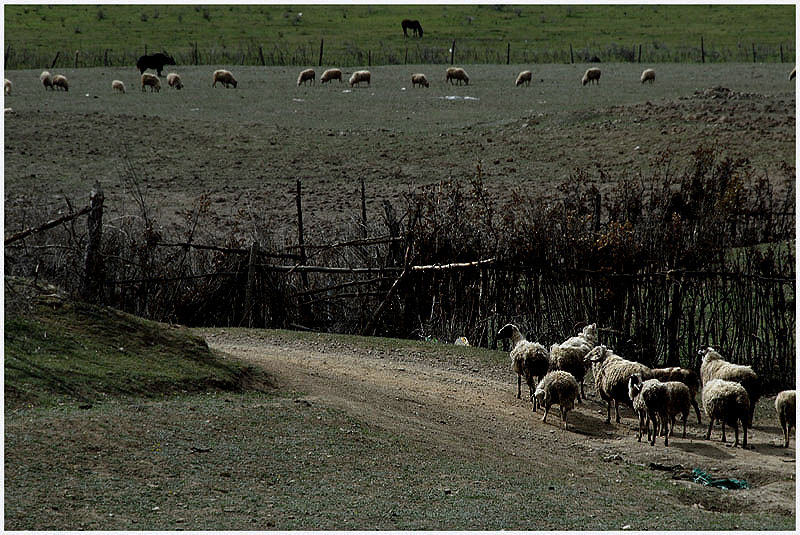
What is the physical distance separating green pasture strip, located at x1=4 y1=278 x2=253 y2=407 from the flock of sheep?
3.11m

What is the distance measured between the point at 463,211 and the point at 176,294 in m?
4.52

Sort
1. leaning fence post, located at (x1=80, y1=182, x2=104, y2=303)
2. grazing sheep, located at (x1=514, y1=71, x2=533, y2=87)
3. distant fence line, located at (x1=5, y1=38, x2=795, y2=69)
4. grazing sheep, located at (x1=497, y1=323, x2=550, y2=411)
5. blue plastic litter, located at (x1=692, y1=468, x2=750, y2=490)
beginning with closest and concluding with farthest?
blue plastic litter, located at (x1=692, y1=468, x2=750, y2=490)
grazing sheep, located at (x1=497, y1=323, x2=550, y2=411)
leaning fence post, located at (x1=80, y1=182, x2=104, y2=303)
grazing sheep, located at (x1=514, y1=71, x2=533, y2=87)
distant fence line, located at (x1=5, y1=38, x2=795, y2=69)

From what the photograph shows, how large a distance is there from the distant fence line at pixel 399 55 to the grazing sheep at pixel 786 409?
51878 mm

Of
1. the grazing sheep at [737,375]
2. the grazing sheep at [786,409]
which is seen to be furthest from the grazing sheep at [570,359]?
the grazing sheep at [786,409]

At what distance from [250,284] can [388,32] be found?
2566 inches

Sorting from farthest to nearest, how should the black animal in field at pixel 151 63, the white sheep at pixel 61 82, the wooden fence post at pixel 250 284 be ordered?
the black animal in field at pixel 151 63, the white sheep at pixel 61 82, the wooden fence post at pixel 250 284

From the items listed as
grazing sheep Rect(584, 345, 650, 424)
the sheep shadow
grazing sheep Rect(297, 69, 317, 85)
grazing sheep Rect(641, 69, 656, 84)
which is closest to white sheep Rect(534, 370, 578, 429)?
grazing sheep Rect(584, 345, 650, 424)

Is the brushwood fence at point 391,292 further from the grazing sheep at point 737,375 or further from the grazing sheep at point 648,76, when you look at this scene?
the grazing sheep at point 648,76

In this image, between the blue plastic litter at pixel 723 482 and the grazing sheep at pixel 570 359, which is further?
the grazing sheep at pixel 570 359

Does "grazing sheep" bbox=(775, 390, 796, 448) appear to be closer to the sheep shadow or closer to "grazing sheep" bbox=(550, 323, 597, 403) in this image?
the sheep shadow

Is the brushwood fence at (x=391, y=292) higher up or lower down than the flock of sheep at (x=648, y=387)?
higher up

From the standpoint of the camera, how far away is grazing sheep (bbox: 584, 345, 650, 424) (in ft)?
32.5

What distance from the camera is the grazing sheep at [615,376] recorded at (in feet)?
32.5

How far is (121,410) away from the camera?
8.16 m
